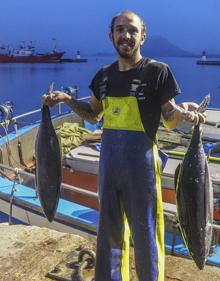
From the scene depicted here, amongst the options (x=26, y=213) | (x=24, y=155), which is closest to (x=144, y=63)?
(x=26, y=213)

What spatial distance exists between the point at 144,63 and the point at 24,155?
5.89 meters

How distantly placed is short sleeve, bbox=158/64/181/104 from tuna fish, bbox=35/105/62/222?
2.63ft

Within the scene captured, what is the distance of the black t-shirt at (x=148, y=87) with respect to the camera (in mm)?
2770

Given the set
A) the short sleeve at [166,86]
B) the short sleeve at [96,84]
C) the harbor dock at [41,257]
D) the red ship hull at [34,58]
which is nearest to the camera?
the short sleeve at [166,86]

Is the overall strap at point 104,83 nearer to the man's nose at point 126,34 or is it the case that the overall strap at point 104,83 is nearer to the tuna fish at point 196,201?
the man's nose at point 126,34

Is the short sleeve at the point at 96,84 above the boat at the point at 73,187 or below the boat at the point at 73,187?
above

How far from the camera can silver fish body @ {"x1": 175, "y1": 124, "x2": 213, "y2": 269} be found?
2521 millimetres

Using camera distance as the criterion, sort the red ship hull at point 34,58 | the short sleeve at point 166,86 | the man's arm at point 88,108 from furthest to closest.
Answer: the red ship hull at point 34,58 < the man's arm at point 88,108 < the short sleeve at point 166,86

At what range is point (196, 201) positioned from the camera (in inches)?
99.4

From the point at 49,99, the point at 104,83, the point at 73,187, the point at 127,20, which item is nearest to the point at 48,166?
the point at 49,99

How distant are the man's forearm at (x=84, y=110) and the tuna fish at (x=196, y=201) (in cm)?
97

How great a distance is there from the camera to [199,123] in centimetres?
244

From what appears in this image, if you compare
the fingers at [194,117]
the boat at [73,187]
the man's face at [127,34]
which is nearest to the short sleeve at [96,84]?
the man's face at [127,34]

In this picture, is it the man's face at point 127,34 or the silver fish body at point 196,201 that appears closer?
the silver fish body at point 196,201
